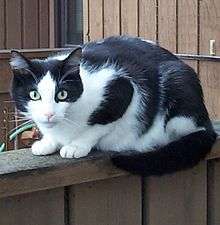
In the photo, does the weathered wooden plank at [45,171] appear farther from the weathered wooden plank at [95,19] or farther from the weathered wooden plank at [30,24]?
the weathered wooden plank at [30,24]

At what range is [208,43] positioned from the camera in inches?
103

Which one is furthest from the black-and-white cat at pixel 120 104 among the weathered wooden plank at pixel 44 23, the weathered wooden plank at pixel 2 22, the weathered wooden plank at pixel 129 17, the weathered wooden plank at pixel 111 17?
the weathered wooden plank at pixel 2 22

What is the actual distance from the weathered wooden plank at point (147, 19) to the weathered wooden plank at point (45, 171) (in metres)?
1.67

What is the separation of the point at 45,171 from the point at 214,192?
0.50 meters

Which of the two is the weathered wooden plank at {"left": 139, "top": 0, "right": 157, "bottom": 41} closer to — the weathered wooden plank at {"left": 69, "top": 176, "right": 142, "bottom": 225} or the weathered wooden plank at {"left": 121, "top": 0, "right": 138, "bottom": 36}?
the weathered wooden plank at {"left": 121, "top": 0, "right": 138, "bottom": 36}

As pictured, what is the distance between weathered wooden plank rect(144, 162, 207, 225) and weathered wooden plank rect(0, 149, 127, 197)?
0.12m

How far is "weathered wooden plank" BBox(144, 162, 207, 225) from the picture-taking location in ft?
4.52

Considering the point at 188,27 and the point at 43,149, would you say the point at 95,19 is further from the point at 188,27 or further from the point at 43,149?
the point at 43,149

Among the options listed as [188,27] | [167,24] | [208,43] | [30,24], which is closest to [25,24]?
[30,24]

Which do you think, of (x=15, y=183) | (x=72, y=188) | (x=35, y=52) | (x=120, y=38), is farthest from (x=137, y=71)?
(x=35, y=52)

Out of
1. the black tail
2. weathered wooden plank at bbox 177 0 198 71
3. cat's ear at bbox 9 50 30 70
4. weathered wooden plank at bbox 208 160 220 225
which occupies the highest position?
weathered wooden plank at bbox 177 0 198 71

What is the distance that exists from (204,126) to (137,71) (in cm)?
22

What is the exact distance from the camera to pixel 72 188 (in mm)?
1240

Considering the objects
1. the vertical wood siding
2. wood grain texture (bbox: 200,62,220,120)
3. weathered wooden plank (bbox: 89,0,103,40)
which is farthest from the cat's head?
the vertical wood siding
